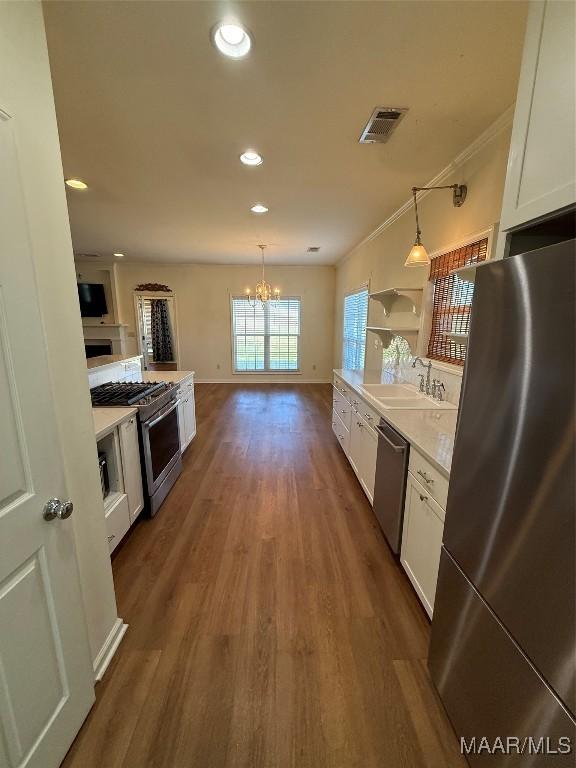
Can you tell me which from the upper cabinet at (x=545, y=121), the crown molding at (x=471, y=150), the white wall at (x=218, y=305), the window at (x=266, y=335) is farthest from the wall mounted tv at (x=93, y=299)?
the upper cabinet at (x=545, y=121)

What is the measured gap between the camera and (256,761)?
3.60ft

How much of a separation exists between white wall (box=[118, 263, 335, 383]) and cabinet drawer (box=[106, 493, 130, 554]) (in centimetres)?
556

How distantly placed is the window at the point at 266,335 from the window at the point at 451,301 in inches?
190

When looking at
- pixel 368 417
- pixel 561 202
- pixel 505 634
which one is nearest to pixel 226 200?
pixel 368 417

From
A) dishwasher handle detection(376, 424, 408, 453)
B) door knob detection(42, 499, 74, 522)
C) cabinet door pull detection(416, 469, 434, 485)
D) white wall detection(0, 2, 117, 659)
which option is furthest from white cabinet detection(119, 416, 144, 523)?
cabinet door pull detection(416, 469, 434, 485)

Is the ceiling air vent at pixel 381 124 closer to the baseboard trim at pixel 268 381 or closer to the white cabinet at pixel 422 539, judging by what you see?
the white cabinet at pixel 422 539

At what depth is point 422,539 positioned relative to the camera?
160cm

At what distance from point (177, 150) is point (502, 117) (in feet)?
7.04

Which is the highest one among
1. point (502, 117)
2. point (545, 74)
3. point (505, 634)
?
point (502, 117)

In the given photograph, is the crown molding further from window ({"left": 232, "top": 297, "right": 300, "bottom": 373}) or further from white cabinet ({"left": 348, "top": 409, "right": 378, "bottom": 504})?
window ({"left": 232, "top": 297, "right": 300, "bottom": 373})

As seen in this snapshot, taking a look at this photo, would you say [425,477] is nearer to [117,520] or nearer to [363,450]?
[363,450]

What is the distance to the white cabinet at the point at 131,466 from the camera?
208cm

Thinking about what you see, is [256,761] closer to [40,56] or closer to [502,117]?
[40,56]

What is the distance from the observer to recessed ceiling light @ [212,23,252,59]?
1.28 metres
